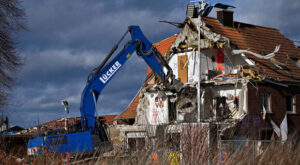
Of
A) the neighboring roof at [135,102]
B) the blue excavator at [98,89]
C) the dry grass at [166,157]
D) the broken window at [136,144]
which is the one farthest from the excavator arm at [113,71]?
the neighboring roof at [135,102]

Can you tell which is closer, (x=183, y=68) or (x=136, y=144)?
(x=136, y=144)

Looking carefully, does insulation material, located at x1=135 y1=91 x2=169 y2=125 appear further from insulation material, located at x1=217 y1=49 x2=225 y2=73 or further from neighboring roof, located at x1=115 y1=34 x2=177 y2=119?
insulation material, located at x1=217 y1=49 x2=225 y2=73

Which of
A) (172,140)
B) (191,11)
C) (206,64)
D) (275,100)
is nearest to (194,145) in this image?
(172,140)

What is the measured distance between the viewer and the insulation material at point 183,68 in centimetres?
2961

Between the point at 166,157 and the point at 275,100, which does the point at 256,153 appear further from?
the point at 275,100

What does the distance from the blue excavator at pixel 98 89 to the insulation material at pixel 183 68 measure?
10.2ft

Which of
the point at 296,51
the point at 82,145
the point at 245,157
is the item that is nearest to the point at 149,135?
the point at 245,157

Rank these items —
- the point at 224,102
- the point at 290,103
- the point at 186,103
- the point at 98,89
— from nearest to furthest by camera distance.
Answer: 1. the point at 98,89
2. the point at 224,102
3. the point at 186,103
4. the point at 290,103

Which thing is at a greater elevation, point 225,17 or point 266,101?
point 225,17

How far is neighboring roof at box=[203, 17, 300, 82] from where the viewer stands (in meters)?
27.5

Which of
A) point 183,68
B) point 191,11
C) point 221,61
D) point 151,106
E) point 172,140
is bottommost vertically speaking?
point 172,140

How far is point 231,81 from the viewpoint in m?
26.0

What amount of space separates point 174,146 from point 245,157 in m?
2.39

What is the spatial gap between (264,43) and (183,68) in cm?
641
